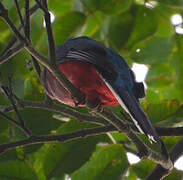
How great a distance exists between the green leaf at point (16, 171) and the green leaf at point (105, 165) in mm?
281

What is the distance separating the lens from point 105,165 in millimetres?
2715

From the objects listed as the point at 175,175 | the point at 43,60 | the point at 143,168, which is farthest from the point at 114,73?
the point at 175,175

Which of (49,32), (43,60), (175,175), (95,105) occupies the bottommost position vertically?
(175,175)

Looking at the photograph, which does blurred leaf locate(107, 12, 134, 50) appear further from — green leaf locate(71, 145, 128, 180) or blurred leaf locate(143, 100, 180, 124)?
green leaf locate(71, 145, 128, 180)

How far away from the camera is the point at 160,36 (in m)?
3.78

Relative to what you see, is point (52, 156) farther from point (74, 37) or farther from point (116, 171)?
point (74, 37)

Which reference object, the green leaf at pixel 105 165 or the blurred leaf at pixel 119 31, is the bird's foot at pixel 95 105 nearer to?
the green leaf at pixel 105 165

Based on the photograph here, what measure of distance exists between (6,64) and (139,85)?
839mm

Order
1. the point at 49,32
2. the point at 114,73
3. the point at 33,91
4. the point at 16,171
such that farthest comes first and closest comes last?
the point at 33,91 → the point at 114,73 → the point at 16,171 → the point at 49,32

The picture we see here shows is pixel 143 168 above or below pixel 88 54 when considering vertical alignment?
below

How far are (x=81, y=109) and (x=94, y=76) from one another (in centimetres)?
32

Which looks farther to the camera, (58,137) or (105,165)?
(105,165)

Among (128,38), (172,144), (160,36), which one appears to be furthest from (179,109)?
(160,36)

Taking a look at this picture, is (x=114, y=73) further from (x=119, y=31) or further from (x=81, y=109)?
(x=119, y=31)
